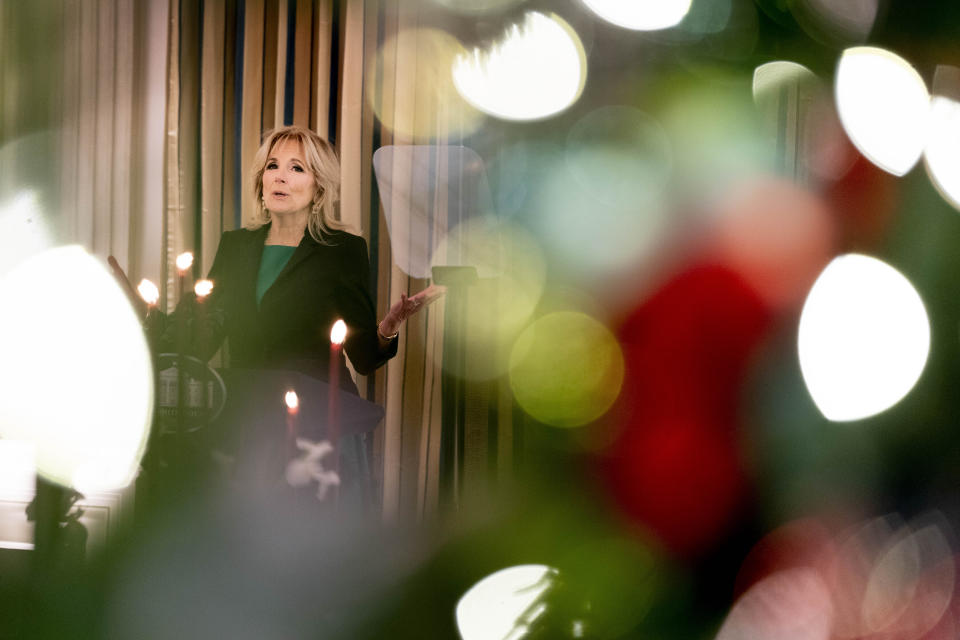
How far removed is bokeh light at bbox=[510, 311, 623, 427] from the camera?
1.75 m

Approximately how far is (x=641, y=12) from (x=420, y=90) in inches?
24.0

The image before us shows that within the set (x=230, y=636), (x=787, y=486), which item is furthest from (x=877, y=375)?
(x=230, y=636)

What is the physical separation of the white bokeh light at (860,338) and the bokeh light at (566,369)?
445mm

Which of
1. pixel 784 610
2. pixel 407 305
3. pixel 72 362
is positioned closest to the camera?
pixel 784 610

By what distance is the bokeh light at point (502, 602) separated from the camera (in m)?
1.14

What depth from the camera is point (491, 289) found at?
1860 mm

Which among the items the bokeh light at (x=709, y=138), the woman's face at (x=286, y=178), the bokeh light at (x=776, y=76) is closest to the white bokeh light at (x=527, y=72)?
the bokeh light at (x=709, y=138)

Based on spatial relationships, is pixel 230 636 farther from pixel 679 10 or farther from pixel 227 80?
pixel 679 10

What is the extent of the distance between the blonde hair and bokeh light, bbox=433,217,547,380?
14.6 inches

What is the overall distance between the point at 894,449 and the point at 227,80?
184cm

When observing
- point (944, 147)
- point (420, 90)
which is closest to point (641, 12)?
point (420, 90)

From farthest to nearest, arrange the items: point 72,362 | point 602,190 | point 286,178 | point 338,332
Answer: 1. point 602,190
2. point 72,362
3. point 286,178
4. point 338,332

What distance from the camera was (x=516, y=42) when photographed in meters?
1.88

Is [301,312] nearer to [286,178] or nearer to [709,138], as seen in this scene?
[286,178]
